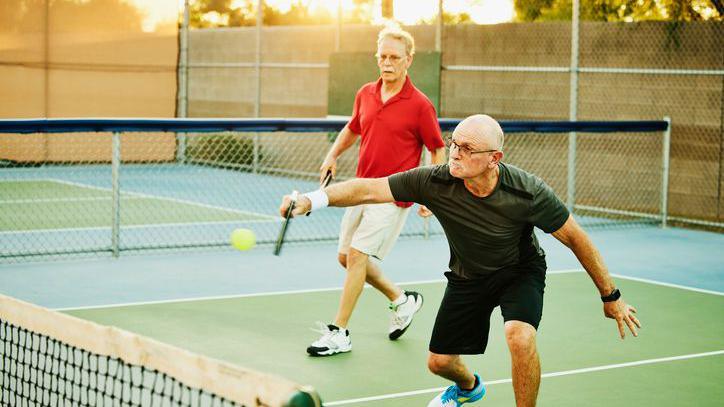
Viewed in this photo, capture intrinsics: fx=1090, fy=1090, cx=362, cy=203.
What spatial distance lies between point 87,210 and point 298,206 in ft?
33.5

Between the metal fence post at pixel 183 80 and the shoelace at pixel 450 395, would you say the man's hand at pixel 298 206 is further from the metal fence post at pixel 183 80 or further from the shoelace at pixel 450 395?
the metal fence post at pixel 183 80

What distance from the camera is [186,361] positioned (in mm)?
3213

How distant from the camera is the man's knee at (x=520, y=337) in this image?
191 inches

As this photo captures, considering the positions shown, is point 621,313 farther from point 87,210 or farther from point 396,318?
point 87,210


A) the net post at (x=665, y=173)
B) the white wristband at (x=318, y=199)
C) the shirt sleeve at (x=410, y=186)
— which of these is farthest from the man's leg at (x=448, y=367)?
the net post at (x=665, y=173)

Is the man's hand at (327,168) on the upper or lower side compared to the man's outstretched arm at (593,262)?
upper

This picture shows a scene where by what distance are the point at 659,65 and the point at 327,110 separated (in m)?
6.69

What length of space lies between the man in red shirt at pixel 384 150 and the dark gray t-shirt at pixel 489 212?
71.7 inches

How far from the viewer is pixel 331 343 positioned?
6812 mm

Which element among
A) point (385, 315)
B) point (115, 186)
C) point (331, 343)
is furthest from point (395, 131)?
point (115, 186)

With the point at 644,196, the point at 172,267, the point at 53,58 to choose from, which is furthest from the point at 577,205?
the point at 53,58

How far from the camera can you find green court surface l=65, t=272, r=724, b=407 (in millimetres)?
6066

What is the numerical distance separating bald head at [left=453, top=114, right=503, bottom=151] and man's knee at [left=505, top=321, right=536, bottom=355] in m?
0.81

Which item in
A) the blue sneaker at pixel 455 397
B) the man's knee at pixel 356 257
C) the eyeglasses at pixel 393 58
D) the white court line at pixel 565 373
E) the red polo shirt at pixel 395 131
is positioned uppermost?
the eyeglasses at pixel 393 58
